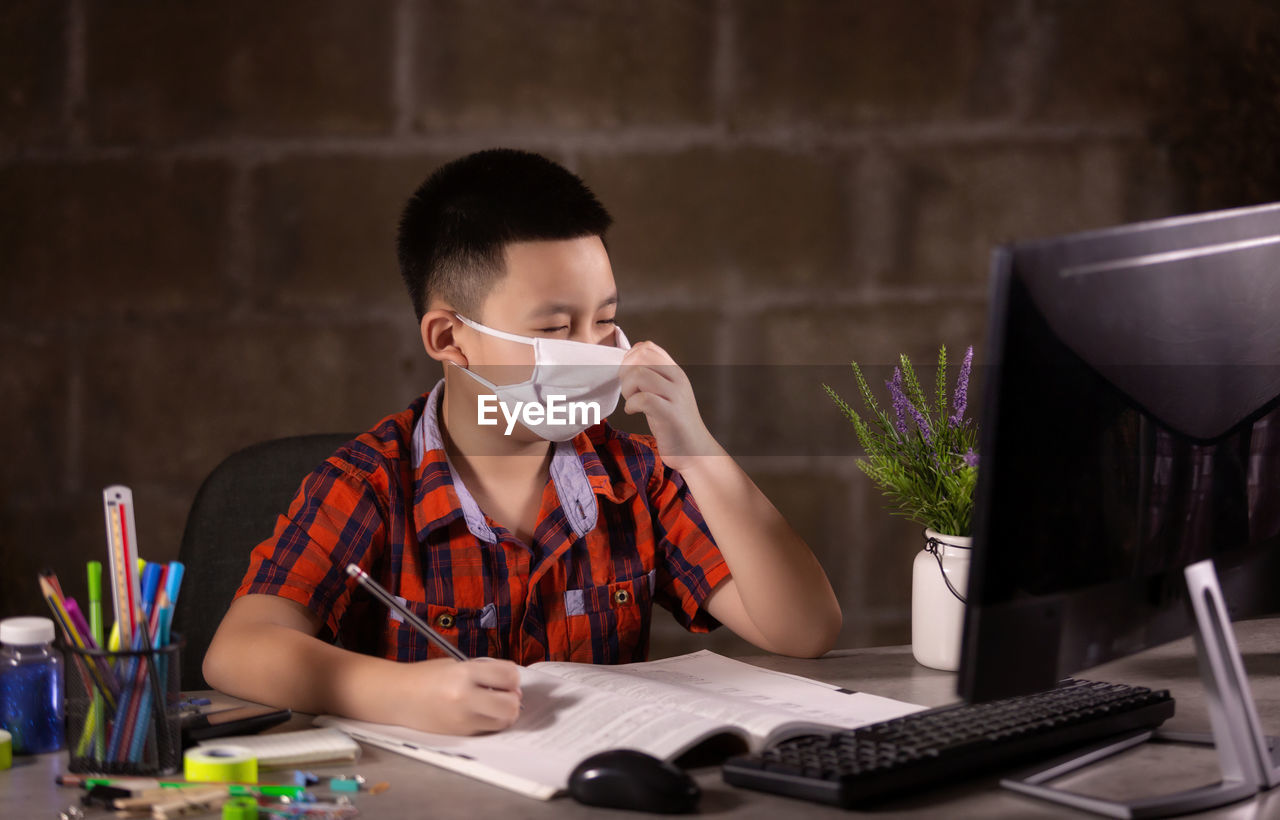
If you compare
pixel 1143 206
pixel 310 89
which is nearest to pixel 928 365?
pixel 1143 206

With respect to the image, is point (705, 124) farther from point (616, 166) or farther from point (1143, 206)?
point (1143, 206)

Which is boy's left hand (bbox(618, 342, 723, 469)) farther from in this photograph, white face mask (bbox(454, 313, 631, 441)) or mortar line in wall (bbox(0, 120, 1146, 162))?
mortar line in wall (bbox(0, 120, 1146, 162))

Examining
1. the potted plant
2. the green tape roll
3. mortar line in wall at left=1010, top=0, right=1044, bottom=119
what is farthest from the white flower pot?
mortar line in wall at left=1010, top=0, right=1044, bottom=119

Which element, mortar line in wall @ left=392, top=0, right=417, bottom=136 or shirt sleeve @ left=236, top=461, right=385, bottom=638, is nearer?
shirt sleeve @ left=236, top=461, right=385, bottom=638

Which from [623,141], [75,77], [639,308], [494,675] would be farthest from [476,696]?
[75,77]

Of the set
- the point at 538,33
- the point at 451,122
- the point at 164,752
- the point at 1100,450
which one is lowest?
the point at 164,752

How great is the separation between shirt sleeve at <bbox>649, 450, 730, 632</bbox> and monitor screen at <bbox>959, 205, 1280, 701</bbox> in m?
0.57

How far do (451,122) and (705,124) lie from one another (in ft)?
1.41

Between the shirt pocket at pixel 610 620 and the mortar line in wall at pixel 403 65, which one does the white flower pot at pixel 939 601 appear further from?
the mortar line in wall at pixel 403 65

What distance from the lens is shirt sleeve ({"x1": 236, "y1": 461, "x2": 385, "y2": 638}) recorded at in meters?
1.18

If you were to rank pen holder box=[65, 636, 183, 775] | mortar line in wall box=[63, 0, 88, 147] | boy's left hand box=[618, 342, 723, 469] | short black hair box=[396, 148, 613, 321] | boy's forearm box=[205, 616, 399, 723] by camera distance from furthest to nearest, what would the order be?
mortar line in wall box=[63, 0, 88, 147] < short black hair box=[396, 148, 613, 321] < boy's left hand box=[618, 342, 723, 469] < boy's forearm box=[205, 616, 399, 723] < pen holder box=[65, 636, 183, 775]

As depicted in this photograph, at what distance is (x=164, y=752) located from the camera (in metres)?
0.86

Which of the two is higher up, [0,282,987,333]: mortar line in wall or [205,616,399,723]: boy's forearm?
[0,282,987,333]: mortar line in wall

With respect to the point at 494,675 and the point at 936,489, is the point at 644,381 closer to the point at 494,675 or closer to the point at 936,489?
the point at 936,489
